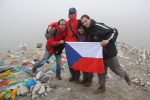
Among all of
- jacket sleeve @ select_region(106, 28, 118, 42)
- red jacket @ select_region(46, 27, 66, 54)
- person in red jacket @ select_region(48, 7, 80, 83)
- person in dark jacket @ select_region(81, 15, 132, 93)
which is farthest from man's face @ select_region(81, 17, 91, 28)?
red jacket @ select_region(46, 27, 66, 54)

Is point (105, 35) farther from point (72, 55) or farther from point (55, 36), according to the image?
point (55, 36)

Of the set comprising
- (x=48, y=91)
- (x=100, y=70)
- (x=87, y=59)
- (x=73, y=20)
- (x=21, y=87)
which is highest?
(x=73, y=20)

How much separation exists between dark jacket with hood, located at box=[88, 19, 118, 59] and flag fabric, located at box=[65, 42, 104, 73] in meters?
0.15

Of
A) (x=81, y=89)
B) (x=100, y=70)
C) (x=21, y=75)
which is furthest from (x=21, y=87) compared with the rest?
(x=100, y=70)

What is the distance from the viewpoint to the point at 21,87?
3629 millimetres

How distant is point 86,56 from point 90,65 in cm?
30

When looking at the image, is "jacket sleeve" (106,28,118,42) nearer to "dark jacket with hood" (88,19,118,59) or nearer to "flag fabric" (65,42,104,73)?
"dark jacket with hood" (88,19,118,59)

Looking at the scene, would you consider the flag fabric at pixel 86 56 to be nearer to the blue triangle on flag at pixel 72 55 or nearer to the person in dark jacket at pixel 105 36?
the blue triangle on flag at pixel 72 55

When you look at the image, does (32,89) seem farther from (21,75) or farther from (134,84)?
(134,84)

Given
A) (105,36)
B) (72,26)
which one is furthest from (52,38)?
(105,36)

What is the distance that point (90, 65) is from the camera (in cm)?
354

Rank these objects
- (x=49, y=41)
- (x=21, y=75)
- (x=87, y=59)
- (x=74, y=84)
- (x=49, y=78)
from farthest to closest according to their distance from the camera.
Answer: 1. (x=21, y=75)
2. (x=49, y=78)
3. (x=74, y=84)
4. (x=49, y=41)
5. (x=87, y=59)

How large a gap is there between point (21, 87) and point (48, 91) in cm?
81

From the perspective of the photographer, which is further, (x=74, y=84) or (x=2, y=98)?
(x=74, y=84)
